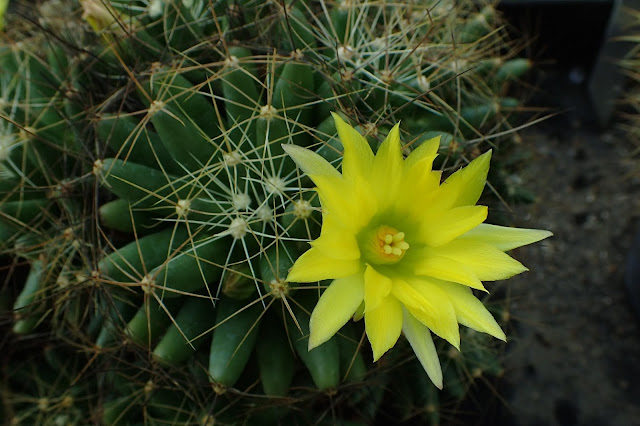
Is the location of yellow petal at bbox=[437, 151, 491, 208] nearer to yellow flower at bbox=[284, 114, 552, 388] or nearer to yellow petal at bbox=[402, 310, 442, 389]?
yellow flower at bbox=[284, 114, 552, 388]

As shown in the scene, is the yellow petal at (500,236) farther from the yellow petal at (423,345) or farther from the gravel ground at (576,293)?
the gravel ground at (576,293)

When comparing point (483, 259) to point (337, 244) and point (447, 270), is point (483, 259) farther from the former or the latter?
point (337, 244)

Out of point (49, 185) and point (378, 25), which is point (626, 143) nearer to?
point (378, 25)

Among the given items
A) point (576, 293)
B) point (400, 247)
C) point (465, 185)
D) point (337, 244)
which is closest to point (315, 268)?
point (337, 244)

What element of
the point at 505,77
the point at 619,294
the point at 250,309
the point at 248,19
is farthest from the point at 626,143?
the point at 250,309

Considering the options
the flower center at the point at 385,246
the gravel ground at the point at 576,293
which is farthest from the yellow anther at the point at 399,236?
the gravel ground at the point at 576,293

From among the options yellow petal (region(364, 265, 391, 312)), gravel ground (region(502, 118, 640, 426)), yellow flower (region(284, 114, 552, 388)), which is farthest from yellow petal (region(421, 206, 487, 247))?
gravel ground (region(502, 118, 640, 426))

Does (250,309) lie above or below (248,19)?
below
